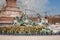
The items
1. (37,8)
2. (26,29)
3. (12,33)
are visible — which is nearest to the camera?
(12,33)

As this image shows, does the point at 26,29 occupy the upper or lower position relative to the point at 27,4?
lower

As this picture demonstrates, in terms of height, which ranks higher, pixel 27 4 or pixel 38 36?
pixel 27 4

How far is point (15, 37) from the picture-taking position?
7266 millimetres

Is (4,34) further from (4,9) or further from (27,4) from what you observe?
(27,4)

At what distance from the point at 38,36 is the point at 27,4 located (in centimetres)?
862

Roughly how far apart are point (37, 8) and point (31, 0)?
35.7 inches

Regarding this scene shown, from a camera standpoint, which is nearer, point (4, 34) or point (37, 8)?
point (4, 34)

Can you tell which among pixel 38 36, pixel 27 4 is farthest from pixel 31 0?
pixel 38 36

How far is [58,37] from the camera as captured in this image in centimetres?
742

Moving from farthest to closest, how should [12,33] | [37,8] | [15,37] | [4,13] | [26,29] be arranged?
[37,8], [4,13], [26,29], [12,33], [15,37]

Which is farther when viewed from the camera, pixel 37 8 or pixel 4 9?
pixel 37 8

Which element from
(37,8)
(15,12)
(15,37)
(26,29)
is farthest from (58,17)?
(15,37)

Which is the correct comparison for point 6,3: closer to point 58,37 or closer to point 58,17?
point 58,17

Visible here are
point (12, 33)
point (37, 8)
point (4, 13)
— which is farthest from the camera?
point (37, 8)
